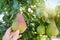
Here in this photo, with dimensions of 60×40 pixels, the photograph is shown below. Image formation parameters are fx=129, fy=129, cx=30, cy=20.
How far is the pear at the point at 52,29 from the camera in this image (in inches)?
21.6

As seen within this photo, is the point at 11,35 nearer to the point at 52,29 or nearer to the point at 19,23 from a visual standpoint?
the point at 19,23

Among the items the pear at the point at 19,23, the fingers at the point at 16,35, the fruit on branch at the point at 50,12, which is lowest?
the fingers at the point at 16,35

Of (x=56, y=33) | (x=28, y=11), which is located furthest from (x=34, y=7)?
(x=56, y=33)

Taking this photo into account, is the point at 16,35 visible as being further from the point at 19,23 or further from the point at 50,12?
the point at 50,12

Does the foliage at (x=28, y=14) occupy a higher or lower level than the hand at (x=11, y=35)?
higher

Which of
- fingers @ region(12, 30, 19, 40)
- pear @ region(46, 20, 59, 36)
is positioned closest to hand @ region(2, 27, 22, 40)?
fingers @ region(12, 30, 19, 40)

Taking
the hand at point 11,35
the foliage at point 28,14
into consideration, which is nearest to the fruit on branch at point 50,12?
the foliage at point 28,14

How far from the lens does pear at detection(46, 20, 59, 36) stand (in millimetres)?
549

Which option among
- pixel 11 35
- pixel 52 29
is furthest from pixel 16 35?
pixel 52 29

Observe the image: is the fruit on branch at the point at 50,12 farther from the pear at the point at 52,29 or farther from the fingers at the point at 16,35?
the fingers at the point at 16,35

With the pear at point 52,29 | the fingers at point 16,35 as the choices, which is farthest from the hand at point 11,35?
the pear at point 52,29

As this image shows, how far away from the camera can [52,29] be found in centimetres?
55

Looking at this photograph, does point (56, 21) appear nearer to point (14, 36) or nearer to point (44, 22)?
point (44, 22)

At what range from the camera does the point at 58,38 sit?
0.63 m
